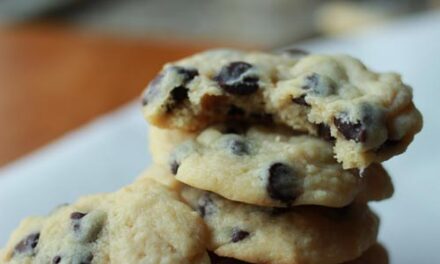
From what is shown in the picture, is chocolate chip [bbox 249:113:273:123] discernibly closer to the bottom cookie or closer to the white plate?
the bottom cookie

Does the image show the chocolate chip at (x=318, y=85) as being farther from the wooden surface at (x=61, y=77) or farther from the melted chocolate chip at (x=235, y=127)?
the wooden surface at (x=61, y=77)

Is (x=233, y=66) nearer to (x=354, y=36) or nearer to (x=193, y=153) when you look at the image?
(x=193, y=153)

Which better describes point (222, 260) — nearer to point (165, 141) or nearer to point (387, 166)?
point (165, 141)

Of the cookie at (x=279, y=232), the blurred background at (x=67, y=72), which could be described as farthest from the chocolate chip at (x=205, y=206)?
the blurred background at (x=67, y=72)

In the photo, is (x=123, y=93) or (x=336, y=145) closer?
(x=336, y=145)

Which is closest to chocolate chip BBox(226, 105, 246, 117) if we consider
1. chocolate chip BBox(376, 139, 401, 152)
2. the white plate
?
chocolate chip BBox(376, 139, 401, 152)

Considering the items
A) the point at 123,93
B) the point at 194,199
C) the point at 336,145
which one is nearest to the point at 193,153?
the point at 194,199

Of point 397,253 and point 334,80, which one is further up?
point 334,80
